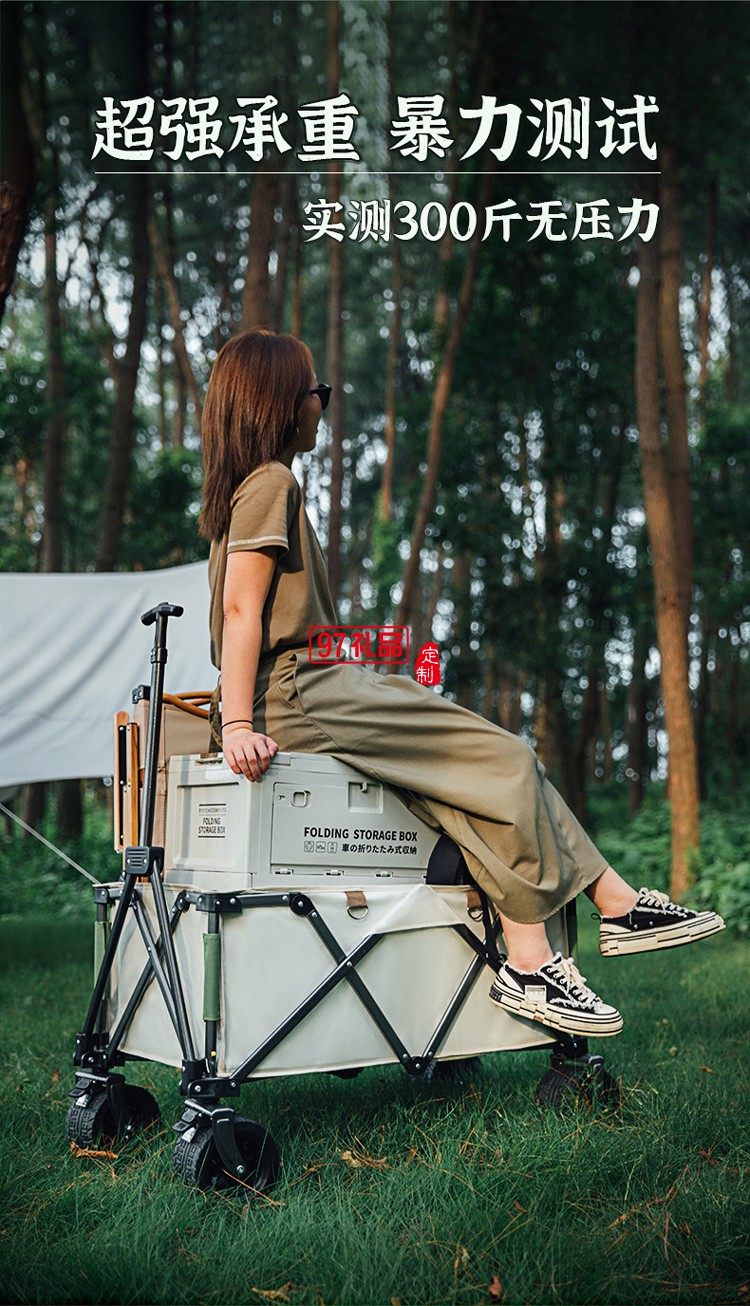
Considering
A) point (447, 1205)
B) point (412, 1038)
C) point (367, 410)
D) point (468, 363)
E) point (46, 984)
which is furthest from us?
point (367, 410)

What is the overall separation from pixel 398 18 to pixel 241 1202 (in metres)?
17.5

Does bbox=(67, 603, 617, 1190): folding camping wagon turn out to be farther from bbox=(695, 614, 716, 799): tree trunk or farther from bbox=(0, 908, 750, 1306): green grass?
bbox=(695, 614, 716, 799): tree trunk

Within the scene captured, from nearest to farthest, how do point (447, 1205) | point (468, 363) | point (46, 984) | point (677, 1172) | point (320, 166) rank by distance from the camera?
point (447, 1205), point (677, 1172), point (46, 984), point (468, 363), point (320, 166)

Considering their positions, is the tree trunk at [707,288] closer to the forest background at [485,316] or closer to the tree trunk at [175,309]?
the forest background at [485,316]

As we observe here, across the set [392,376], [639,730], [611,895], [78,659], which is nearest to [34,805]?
[78,659]

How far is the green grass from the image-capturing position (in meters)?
2.17

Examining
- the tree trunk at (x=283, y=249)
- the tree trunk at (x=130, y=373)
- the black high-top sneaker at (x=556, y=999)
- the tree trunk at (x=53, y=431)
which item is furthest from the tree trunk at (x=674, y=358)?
the black high-top sneaker at (x=556, y=999)

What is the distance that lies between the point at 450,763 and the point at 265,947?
0.69m

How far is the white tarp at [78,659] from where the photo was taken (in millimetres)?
6648

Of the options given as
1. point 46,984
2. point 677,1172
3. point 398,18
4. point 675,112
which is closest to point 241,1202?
point 677,1172

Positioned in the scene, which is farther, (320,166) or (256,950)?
(320,166)

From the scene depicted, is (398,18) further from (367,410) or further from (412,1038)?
(412,1038)

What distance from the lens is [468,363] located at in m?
14.3

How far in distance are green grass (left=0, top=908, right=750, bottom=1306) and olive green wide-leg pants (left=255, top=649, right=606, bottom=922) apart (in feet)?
2.04
